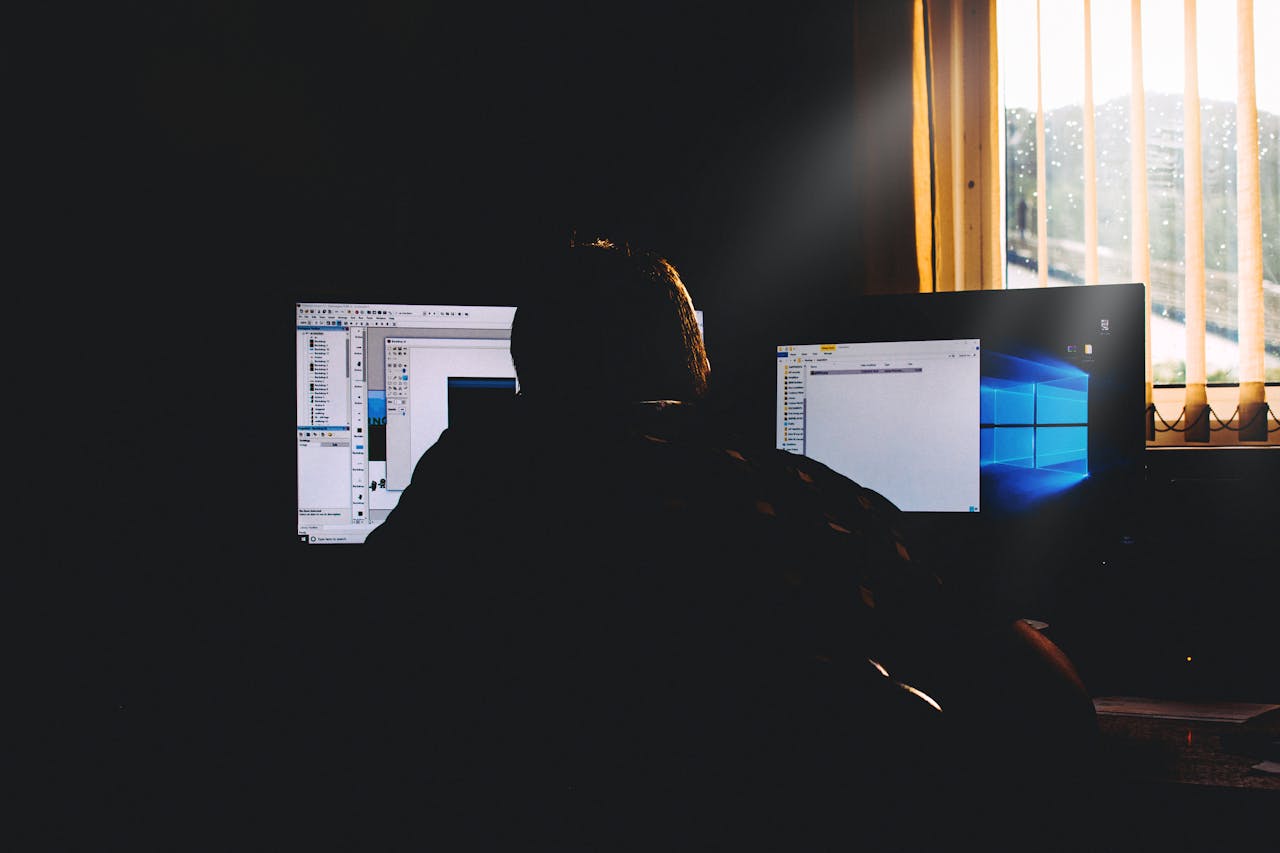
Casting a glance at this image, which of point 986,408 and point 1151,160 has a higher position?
point 1151,160

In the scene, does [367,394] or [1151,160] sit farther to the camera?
[1151,160]

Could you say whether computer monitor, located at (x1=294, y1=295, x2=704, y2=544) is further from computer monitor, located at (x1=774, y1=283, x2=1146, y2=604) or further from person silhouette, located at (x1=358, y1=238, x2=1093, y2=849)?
person silhouette, located at (x1=358, y1=238, x2=1093, y2=849)

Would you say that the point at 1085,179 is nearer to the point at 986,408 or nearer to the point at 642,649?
the point at 986,408

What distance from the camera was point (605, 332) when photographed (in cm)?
68

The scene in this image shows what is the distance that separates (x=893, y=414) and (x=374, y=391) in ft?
→ 2.63

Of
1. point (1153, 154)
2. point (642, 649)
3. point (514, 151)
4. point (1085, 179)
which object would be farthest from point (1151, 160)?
point (642, 649)

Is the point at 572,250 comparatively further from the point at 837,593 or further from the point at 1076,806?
the point at 1076,806

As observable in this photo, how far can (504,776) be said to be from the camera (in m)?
0.50

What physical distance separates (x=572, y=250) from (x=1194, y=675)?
103 cm

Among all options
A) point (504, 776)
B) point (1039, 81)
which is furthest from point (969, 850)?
point (1039, 81)

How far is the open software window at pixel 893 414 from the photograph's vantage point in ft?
4.23

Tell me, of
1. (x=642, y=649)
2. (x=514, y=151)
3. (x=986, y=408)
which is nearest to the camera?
(x=642, y=649)

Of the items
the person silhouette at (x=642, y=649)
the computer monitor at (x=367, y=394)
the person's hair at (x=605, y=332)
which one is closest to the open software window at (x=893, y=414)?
the computer monitor at (x=367, y=394)

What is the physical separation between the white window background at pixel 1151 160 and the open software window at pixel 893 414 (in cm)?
70
